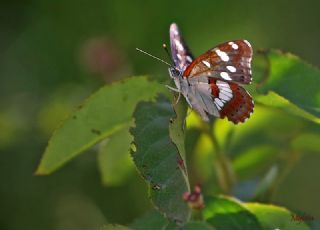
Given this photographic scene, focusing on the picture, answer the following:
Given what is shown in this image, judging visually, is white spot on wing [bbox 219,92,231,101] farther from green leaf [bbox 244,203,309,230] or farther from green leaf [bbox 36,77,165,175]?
green leaf [bbox 244,203,309,230]

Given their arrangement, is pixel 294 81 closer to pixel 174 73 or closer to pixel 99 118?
pixel 174 73

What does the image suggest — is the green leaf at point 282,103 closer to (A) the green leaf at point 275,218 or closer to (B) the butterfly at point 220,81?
(B) the butterfly at point 220,81

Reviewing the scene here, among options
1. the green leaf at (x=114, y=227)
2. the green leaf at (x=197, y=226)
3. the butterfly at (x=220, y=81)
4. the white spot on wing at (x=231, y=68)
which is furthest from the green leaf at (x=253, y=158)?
the green leaf at (x=114, y=227)

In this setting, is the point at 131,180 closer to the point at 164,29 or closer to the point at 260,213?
the point at 260,213

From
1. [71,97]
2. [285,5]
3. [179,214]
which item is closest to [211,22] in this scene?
[285,5]

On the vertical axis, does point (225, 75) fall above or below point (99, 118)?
above

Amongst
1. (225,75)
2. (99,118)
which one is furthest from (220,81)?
(99,118)
